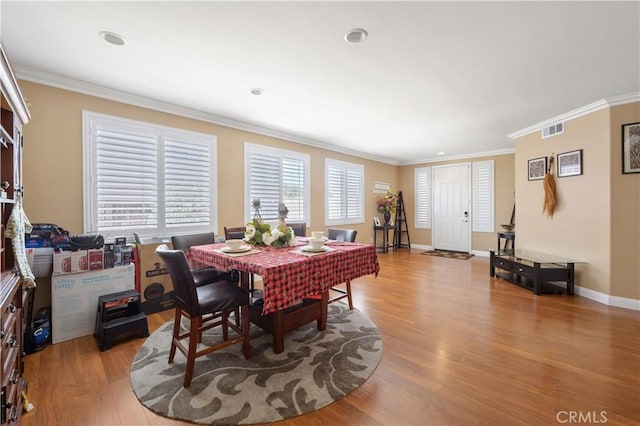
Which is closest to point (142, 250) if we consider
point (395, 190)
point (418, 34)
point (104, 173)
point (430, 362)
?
point (104, 173)

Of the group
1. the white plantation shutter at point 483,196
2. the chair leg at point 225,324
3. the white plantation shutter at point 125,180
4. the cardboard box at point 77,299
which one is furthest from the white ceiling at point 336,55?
the white plantation shutter at point 483,196

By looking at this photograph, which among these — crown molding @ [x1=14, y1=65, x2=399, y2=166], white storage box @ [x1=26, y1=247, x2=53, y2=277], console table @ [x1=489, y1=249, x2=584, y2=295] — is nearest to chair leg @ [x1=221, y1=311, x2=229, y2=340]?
white storage box @ [x1=26, y1=247, x2=53, y2=277]

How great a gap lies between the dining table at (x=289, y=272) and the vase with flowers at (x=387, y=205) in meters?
4.62

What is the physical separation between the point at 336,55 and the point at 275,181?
8.63ft

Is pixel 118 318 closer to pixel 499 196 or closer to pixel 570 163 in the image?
pixel 570 163

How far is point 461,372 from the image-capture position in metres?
1.96

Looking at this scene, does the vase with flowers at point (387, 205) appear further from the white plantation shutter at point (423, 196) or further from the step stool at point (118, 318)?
the step stool at point (118, 318)

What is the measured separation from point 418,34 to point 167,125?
3048mm

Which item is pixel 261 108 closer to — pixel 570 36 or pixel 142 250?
pixel 142 250

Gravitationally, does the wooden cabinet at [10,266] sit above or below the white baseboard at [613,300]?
above

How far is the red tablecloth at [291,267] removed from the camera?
172 cm

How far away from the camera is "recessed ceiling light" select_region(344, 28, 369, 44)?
1.96m

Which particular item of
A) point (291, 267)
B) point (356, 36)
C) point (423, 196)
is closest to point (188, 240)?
point (291, 267)

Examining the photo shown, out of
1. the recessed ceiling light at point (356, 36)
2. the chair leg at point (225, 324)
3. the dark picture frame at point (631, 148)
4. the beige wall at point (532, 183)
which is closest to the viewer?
the recessed ceiling light at point (356, 36)
